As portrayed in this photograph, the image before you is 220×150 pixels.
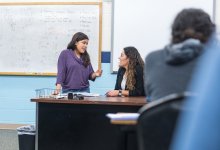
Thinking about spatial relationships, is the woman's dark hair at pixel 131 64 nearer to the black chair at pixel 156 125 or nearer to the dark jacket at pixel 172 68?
the dark jacket at pixel 172 68

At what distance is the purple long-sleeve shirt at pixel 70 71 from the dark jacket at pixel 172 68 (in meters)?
2.05

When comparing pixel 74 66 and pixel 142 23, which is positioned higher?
pixel 142 23

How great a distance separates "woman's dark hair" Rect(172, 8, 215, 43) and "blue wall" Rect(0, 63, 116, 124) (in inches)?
120

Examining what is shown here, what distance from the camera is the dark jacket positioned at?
4.81 feet

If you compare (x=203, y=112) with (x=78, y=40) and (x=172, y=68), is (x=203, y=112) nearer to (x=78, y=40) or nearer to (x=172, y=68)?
(x=172, y=68)

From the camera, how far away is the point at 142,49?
14.1 feet

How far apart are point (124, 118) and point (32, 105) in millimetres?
3178

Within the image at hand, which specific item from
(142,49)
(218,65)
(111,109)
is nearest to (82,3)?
(142,49)

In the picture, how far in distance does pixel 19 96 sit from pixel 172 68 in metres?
3.49

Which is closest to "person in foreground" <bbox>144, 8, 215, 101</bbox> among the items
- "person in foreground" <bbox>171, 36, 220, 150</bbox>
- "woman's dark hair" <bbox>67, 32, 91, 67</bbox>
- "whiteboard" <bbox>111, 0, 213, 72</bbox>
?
"person in foreground" <bbox>171, 36, 220, 150</bbox>

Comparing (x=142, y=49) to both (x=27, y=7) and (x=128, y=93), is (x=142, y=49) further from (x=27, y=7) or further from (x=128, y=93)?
(x=27, y=7)

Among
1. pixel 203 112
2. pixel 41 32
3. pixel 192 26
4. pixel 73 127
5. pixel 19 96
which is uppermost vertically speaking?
pixel 41 32

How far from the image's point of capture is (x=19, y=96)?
4695mm

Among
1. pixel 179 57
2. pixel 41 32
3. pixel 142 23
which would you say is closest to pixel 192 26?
pixel 179 57
